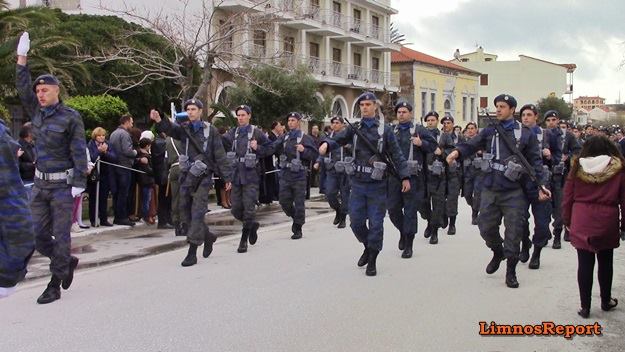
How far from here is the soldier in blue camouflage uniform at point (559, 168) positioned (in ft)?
34.7

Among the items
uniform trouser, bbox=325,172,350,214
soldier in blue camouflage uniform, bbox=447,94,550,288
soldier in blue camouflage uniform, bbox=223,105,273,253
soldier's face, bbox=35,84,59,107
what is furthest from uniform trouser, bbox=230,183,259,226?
soldier's face, bbox=35,84,59,107

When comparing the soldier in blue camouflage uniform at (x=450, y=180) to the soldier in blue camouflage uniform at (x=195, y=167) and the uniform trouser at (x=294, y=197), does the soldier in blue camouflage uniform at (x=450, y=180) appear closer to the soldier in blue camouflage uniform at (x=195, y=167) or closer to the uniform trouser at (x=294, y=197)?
the uniform trouser at (x=294, y=197)

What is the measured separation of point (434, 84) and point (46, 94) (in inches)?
1963

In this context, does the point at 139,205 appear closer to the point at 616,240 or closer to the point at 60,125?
the point at 60,125

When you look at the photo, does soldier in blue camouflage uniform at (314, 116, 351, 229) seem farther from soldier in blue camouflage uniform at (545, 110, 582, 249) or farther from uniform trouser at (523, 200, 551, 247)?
uniform trouser at (523, 200, 551, 247)

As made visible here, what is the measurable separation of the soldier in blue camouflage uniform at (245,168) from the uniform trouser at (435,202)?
9.14 ft

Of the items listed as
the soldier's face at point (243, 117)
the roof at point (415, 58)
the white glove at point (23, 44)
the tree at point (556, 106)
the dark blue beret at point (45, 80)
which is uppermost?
the roof at point (415, 58)

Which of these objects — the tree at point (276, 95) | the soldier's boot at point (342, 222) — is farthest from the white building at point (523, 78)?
the soldier's boot at point (342, 222)

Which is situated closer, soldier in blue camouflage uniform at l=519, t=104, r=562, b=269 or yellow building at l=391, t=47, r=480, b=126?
soldier in blue camouflage uniform at l=519, t=104, r=562, b=269

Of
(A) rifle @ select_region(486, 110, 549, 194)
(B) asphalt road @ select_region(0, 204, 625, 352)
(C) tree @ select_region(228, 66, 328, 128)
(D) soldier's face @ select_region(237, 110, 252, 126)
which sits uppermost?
(C) tree @ select_region(228, 66, 328, 128)

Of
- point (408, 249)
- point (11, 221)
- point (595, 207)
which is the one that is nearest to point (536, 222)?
point (408, 249)

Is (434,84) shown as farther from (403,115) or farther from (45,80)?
(45,80)

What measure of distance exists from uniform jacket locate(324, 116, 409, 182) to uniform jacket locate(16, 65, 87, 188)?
9.56 feet

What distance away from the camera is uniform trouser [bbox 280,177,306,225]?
454 inches
